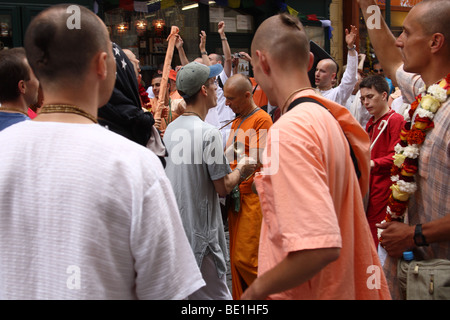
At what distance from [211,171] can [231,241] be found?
4.01 ft

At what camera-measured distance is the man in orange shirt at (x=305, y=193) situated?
60.3 inches

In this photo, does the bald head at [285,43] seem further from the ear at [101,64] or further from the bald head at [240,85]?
the bald head at [240,85]

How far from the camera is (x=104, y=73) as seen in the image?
1581 mm

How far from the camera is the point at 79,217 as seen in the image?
1.42 meters

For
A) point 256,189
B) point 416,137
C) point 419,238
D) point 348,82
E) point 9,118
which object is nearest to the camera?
point 256,189

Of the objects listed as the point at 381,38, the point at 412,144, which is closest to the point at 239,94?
the point at 381,38

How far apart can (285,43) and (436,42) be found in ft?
2.97

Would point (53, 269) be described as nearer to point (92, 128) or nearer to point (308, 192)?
point (92, 128)

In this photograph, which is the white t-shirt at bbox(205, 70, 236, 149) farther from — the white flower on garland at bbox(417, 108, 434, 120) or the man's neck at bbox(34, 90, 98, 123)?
the man's neck at bbox(34, 90, 98, 123)

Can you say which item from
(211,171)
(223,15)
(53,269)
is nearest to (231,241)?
(211,171)

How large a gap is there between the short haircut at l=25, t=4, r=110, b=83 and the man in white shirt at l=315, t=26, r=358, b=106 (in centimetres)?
450

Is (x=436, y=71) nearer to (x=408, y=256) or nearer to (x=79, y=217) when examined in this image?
(x=408, y=256)

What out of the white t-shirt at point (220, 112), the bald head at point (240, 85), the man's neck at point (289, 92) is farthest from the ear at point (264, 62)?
the white t-shirt at point (220, 112)

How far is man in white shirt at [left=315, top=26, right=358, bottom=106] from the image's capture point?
5.73 meters
